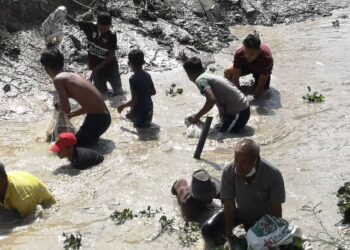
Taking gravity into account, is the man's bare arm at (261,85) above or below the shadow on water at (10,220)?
above

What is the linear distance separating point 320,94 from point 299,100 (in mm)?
350

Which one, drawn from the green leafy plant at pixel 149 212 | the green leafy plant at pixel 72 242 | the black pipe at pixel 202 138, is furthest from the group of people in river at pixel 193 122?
the green leafy plant at pixel 72 242

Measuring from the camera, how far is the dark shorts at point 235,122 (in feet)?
25.2

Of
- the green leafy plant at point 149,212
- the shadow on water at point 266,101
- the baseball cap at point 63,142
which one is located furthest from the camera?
the shadow on water at point 266,101

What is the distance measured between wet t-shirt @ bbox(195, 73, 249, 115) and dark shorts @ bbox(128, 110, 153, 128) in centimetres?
108

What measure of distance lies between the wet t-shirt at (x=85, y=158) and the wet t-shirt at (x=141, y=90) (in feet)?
4.36

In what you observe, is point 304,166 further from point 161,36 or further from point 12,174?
point 161,36

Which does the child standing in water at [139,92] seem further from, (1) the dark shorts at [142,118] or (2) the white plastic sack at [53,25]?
(2) the white plastic sack at [53,25]

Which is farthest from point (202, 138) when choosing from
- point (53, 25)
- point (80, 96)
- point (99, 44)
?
point (53, 25)

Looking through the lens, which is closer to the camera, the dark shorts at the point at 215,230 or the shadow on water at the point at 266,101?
the dark shorts at the point at 215,230

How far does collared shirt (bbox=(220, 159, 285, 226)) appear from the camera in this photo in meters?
4.54

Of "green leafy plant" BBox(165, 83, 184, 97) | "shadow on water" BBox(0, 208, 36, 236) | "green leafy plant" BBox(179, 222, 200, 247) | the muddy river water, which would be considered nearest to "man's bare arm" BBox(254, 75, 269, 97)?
the muddy river water

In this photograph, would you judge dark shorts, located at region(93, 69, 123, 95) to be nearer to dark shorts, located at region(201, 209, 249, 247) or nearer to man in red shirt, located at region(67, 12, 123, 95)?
man in red shirt, located at region(67, 12, 123, 95)

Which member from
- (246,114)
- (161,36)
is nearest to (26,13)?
(161,36)
